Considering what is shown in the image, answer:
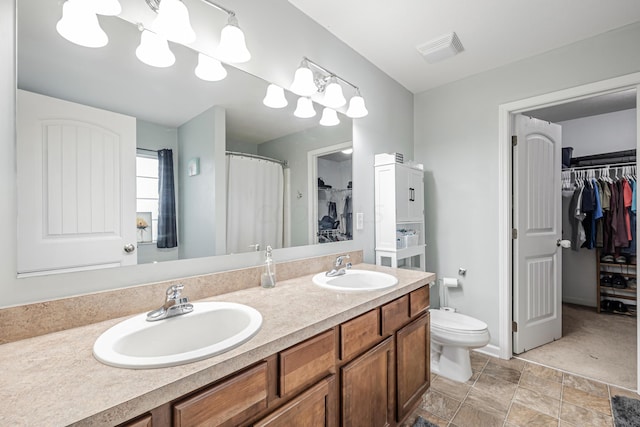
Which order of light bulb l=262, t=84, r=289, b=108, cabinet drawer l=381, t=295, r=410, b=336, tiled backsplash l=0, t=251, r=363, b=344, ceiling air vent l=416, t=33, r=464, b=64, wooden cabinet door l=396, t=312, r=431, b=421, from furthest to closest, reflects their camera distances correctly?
ceiling air vent l=416, t=33, r=464, b=64
light bulb l=262, t=84, r=289, b=108
wooden cabinet door l=396, t=312, r=431, b=421
cabinet drawer l=381, t=295, r=410, b=336
tiled backsplash l=0, t=251, r=363, b=344

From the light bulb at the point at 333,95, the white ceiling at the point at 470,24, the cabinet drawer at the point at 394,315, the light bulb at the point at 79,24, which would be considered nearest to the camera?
the light bulb at the point at 79,24

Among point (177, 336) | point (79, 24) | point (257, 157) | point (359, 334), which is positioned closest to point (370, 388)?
point (359, 334)

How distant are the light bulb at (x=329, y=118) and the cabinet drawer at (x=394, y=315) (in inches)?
47.4

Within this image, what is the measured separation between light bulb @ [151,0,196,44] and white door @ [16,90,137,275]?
0.37 m

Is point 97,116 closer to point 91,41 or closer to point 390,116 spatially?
point 91,41

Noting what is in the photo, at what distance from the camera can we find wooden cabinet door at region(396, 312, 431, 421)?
1444 mm

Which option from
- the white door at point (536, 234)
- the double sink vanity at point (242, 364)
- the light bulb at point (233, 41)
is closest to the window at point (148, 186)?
the double sink vanity at point (242, 364)

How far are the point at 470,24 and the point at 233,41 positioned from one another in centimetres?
159

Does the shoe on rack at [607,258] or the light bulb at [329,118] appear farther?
the shoe on rack at [607,258]

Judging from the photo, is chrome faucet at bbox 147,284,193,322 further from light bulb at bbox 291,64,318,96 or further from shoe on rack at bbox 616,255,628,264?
shoe on rack at bbox 616,255,628,264

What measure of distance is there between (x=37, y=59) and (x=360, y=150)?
1.75 metres

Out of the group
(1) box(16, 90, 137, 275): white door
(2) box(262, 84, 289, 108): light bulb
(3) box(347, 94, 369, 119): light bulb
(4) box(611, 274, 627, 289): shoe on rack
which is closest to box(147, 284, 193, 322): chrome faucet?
(1) box(16, 90, 137, 275): white door

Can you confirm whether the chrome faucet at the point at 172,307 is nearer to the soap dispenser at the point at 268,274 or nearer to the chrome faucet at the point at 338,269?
the soap dispenser at the point at 268,274

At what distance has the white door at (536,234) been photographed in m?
2.37
